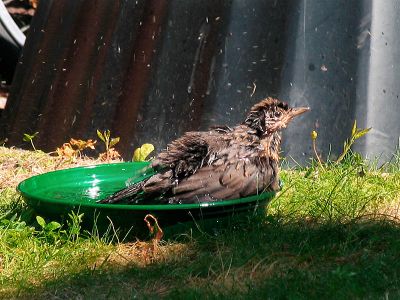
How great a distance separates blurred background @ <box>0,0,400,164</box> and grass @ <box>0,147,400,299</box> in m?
1.43

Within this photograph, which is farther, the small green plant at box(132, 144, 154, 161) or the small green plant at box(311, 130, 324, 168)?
the small green plant at box(132, 144, 154, 161)

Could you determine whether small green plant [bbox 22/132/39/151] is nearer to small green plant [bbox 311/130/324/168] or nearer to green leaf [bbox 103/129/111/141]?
green leaf [bbox 103/129/111/141]

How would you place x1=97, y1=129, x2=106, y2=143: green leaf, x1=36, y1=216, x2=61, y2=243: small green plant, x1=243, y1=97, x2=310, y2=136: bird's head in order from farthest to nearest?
x1=97, y1=129, x2=106, y2=143: green leaf
x1=243, y1=97, x2=310, y2=136: bird's head
x1=36, y1=216, x2=61, y2=243: small green plant

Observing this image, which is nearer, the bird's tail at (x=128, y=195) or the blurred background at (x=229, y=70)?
the bird's tail at (x=128, y=195)

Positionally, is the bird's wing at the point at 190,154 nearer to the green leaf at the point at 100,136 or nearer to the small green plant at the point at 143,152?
the small green plant at the point at 143,152

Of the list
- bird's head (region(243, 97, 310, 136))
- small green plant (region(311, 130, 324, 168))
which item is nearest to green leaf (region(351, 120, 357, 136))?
small green plant (region(311, 130, 324, 168))

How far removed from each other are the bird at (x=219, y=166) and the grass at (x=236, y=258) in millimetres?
237

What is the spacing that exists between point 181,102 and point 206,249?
7.98 feet

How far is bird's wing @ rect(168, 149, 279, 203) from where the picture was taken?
16.2 ft

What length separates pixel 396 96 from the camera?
22.4 ft

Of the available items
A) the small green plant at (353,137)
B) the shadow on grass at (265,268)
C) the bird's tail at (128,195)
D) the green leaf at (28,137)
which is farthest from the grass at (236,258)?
the green leaf at (28,137)

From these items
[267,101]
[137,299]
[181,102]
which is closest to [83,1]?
[181,102]

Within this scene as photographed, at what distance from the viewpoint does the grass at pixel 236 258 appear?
393 centimetres

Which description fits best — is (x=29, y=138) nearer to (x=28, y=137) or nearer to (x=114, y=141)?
(x=28, y=137)
